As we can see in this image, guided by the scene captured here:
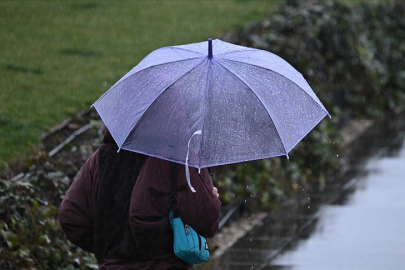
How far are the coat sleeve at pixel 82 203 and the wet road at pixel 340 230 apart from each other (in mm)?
2978

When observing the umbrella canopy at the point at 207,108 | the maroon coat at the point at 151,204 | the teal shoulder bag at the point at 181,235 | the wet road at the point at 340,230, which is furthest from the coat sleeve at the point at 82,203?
the wet road at the point at 340,230

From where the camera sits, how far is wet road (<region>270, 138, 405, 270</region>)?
6402mm

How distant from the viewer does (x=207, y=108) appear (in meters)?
3.50

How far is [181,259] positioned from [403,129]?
841 cm

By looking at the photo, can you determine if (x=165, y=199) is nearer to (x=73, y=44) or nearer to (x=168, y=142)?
(x=168, y=142)

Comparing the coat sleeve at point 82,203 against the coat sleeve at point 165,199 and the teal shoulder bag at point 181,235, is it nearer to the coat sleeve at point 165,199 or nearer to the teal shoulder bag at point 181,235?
the coat sleeve at point 165,199

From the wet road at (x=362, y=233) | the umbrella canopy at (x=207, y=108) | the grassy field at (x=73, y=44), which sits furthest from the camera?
the grassy field at (x=73, y=44)

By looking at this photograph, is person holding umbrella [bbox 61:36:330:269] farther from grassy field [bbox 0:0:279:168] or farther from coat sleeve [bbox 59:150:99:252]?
grassy field [bbox 0:0:279:168]

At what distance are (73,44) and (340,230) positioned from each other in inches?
184

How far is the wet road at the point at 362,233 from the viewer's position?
252 inches

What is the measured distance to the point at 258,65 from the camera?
379cm

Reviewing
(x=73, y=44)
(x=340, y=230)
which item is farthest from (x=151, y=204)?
(x=73, y=44)

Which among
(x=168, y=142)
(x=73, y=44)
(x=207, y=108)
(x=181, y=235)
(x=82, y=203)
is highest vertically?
(x=207, y=108)

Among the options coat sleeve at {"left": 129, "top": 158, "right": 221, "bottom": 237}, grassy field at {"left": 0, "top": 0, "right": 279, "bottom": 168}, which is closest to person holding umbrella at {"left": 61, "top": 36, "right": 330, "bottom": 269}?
coat sleeve at {"left": 129, "top": 158, "right": 221, "bottom": 237}
